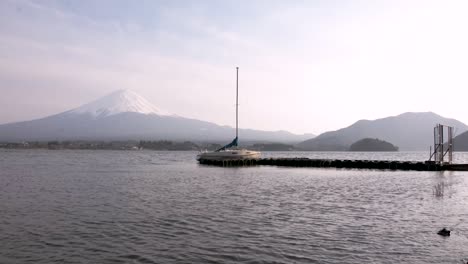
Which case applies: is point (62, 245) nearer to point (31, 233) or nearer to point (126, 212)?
point (31, 233)

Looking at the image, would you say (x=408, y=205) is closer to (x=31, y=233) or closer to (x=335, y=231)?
(x=335, y=231)

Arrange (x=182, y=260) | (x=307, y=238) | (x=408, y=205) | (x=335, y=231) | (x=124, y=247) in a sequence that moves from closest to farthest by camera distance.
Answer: (x=182, y=260) < (x=124, y=247) < (x=307, y=238) < (x=335, y=231) < (x=408, y=205)

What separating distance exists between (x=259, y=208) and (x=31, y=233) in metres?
12.1

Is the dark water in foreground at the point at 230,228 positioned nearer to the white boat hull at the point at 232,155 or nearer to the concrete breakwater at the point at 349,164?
the concrete breakwater at the point at 349,164

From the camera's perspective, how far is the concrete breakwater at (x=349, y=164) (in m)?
61.5

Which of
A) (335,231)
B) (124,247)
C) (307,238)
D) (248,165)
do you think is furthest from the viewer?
(248,165)

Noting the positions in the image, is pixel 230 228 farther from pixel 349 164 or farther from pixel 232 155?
pixel 349 164

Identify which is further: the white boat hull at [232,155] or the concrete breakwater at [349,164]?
the white boat hull at [232,155]

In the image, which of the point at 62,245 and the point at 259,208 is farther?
the point at 259,208

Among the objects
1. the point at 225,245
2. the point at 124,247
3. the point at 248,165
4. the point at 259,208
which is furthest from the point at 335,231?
the point at 248,165

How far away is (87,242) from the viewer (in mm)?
16125

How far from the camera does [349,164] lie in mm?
72312

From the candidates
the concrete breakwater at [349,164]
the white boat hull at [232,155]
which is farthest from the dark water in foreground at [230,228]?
the white boat hull at [232,155]

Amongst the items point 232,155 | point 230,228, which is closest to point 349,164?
point 232,155
